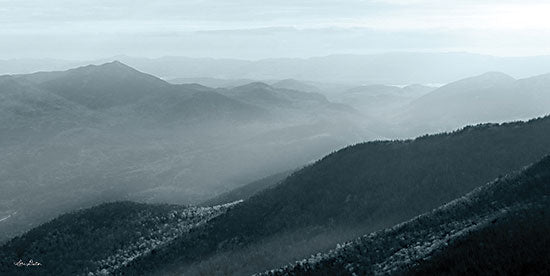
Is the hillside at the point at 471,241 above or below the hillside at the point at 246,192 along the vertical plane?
above

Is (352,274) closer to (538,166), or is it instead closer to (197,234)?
(538,166)

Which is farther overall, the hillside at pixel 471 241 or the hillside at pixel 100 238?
the hillside at pixel 100 238

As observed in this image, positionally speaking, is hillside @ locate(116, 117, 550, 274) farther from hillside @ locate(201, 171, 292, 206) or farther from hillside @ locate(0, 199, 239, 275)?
hillside @ locate(201, 171, 292, 206)

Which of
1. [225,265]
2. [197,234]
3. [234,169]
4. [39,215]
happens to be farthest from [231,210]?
[234,169]
